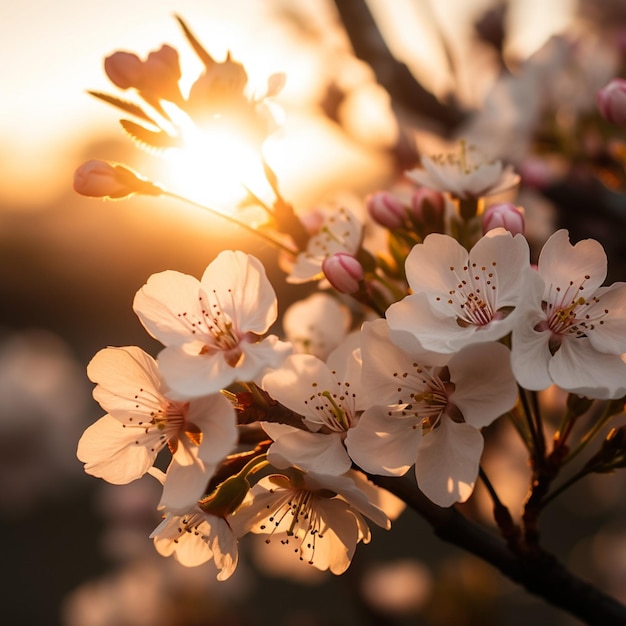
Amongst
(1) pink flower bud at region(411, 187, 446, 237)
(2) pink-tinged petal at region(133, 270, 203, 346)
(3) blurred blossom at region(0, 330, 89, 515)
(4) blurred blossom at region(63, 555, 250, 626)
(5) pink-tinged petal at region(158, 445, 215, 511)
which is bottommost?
(4) blurred blossom at region(63, 555, 250, 626)

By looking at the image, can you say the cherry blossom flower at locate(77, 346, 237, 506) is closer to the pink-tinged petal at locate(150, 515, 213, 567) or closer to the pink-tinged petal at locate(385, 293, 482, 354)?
the pink-tinged petal at locate(150, 515, 213, 567)

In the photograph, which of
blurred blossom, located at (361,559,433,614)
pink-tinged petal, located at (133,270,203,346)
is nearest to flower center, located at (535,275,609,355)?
pink-tinged petal, located at (133,270,203,346)

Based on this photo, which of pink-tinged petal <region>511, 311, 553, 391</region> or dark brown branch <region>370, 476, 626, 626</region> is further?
dark brown branch <region>370, 476, 626, 626</region>

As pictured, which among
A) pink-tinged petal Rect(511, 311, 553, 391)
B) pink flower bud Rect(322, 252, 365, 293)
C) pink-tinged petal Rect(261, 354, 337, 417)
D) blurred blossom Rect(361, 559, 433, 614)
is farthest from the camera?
blurred blossom Rect(361, 559, 433, 614)

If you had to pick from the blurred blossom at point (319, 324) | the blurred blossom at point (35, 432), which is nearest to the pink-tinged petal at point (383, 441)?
the blurred blossom at point (319, 324)

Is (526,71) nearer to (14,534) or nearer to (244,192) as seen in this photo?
(244,192)

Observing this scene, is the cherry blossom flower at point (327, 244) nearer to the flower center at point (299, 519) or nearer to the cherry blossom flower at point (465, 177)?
the cherry blossom flower at point (465, 177)
